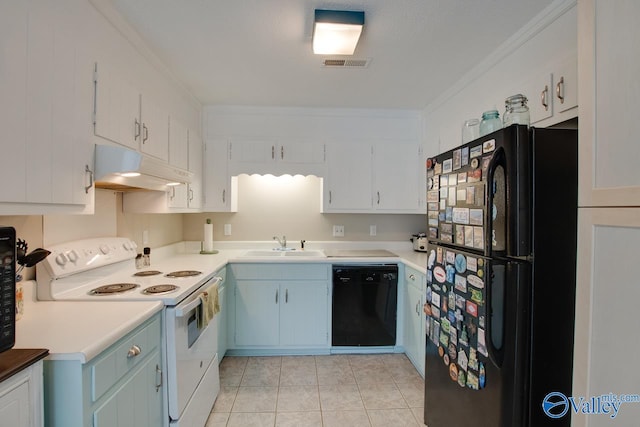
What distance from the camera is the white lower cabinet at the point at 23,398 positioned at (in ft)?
2.59

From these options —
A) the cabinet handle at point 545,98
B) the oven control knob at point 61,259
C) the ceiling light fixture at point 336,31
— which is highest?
the ceiling light fixture at point 336,31

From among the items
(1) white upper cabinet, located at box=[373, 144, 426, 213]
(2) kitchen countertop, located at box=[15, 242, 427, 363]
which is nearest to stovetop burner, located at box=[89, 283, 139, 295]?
(2) kitchen countertop, located at box=[15, 242, 427, 363]

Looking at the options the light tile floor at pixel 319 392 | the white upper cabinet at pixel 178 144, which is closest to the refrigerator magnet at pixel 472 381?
the light tile floor at pixel 319 392

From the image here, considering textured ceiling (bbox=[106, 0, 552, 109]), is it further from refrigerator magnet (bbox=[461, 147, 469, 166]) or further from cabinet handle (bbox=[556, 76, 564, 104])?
refrigerator magnet (bbox=[461, 147, 469, 166])

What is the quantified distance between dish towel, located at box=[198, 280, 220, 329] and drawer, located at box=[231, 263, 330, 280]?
0.58m

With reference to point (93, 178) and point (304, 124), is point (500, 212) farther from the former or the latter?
point (304, 124)

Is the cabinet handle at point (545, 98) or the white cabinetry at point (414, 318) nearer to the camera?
the cabinet handle at point (545, 98)

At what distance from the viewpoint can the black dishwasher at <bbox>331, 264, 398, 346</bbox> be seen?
109 inches

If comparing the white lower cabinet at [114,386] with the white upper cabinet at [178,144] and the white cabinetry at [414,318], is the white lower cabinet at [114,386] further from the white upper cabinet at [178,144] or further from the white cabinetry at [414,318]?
the white cabinetry at [414,318]

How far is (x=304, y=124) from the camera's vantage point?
3.04 m

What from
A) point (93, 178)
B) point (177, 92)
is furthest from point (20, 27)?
point (177, 92)

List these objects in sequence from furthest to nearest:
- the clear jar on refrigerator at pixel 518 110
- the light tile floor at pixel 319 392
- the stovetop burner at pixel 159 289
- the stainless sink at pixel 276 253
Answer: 1. the stainless sink at pixel 276 253
2. the light tile floor at pixel 319 392
3. the stovetop burner at pixel 159 289
4. the clear jar on refrigerator at pixel 518 110

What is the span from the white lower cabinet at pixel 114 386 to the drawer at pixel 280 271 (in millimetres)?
1243

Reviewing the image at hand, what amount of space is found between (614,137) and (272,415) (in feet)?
7.29
